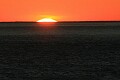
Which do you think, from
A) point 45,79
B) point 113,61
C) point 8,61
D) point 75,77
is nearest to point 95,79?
point 75,77

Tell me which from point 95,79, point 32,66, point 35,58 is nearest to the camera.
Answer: point 95,79

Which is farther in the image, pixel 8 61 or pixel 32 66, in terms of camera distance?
pixel 8 61

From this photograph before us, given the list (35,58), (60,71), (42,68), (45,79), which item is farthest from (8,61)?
(45,79)

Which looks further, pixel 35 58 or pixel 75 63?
pixel 35 58

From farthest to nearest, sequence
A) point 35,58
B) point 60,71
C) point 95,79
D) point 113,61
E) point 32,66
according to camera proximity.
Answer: point 35,58 < point 113,61 < point 32,66 < point 60,71 < point 95,79

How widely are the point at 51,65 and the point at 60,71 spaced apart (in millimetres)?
4160

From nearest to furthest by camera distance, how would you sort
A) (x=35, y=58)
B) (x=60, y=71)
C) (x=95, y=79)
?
(x=95, y=79)
(x=60, y=71)
(x=35, y=58)

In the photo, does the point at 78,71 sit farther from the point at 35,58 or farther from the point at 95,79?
the point at 35,58

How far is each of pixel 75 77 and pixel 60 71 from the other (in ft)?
10.5

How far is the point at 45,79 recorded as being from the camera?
30703mm

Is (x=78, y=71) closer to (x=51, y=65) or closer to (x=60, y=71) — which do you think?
(x=60, y=71)

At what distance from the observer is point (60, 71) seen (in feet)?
113

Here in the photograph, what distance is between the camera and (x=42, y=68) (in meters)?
36.5

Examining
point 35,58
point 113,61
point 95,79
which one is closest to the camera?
point 95,79
